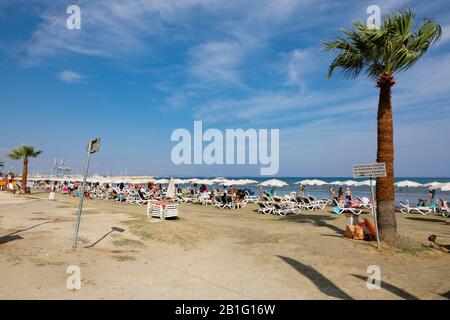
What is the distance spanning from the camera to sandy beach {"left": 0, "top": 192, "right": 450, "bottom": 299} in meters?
5.52

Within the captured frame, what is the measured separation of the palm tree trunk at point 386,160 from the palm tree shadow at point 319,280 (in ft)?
11.7

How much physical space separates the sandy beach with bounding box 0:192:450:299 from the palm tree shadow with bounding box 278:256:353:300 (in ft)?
0.06

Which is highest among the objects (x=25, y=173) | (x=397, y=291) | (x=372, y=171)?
(x=25, y=173)

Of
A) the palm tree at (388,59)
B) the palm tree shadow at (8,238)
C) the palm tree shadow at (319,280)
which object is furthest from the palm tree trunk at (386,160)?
the palm tree shadow at (8,238)

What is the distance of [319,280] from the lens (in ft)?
21.3

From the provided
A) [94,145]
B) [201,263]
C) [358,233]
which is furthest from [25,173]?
[358,233]

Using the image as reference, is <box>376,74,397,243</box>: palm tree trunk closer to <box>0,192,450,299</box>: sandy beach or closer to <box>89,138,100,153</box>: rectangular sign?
<box>0,192,450,299</box>: sandy beach

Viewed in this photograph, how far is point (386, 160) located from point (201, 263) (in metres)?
6.49

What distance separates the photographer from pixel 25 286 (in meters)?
5.25

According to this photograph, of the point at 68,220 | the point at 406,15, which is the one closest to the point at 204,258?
the point at 68,220

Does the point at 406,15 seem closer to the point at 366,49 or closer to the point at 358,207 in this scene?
the point at 366,49

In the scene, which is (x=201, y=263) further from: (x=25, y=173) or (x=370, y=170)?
(x=25, y=173)

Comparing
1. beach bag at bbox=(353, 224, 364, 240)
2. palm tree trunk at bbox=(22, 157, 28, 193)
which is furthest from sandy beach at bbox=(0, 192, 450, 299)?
palm tree trunk at bbox=(22, 157, 28, 193)
